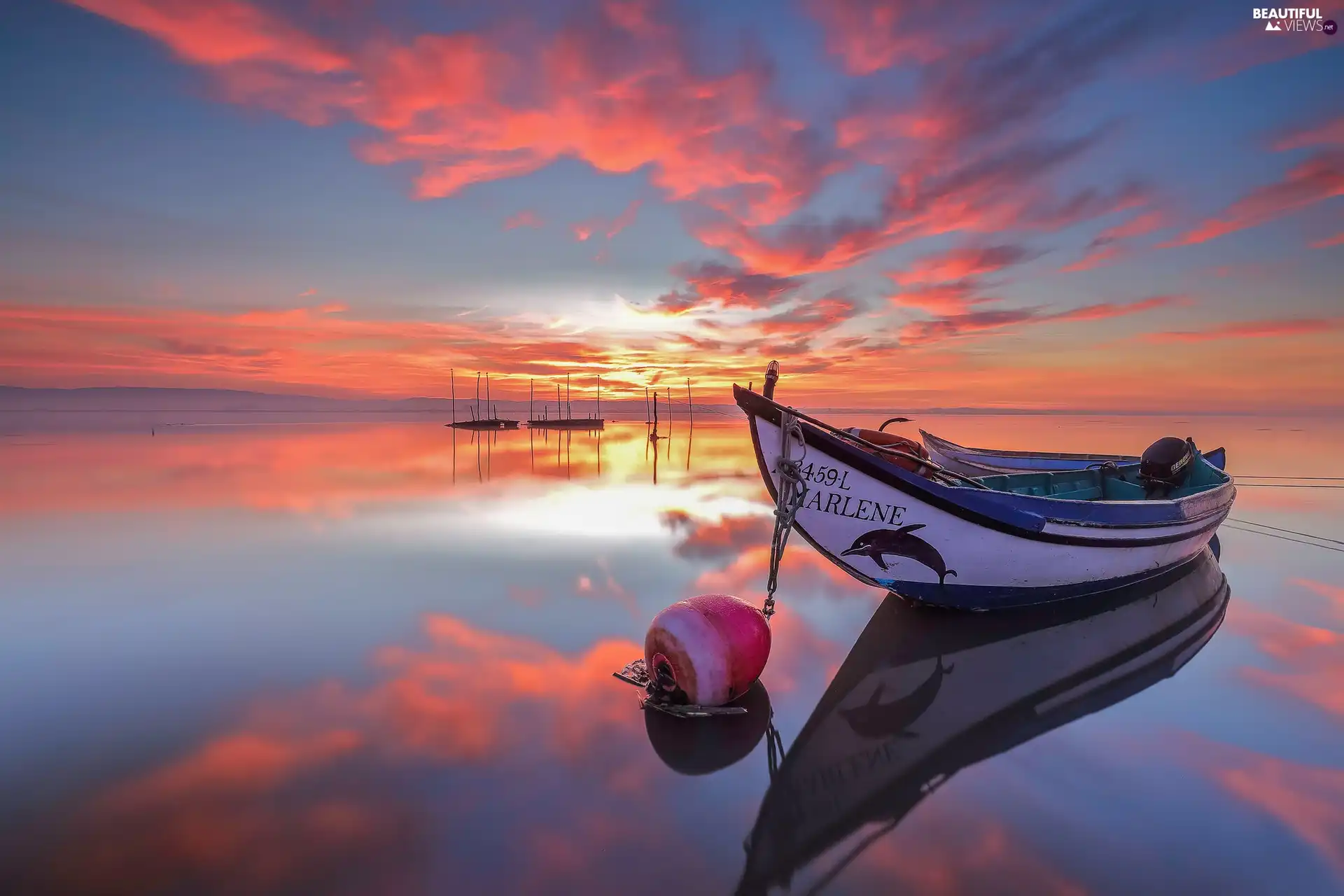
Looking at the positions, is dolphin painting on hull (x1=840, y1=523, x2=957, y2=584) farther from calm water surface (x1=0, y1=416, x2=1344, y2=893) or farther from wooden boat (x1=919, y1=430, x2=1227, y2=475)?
wooden boat (x1=919, y1=430, x2=1227, y2=475)

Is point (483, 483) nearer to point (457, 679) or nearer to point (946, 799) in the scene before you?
point (457, 679)

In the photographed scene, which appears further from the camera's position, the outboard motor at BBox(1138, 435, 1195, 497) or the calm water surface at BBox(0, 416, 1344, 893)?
the outboard motor at BBox(1138, 435, 1195, 497)

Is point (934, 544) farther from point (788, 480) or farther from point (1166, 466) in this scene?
point (1166, 466)

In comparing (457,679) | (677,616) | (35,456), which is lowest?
(35,456)

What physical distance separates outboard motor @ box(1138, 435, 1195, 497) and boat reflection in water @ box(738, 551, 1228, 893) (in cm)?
277

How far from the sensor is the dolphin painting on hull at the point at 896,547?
8.00 m

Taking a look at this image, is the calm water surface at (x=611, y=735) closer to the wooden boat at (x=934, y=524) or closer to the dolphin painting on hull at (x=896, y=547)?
the wooden boat at (x=934, y=524)

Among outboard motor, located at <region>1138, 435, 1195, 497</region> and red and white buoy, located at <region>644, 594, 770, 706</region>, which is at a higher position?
outboard motor, located at <region>1138, 435, 1195, 497</region>

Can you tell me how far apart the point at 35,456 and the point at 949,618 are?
4424cm

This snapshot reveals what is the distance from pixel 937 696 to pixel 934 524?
219 centimetres

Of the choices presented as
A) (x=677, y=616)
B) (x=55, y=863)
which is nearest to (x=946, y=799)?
(x=677, y=616)

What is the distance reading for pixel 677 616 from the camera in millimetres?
5922

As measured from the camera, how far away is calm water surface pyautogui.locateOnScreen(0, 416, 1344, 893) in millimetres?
4156

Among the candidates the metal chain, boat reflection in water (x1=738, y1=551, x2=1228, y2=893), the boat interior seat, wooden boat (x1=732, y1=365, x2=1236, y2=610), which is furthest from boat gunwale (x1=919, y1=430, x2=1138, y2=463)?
the metal chain
